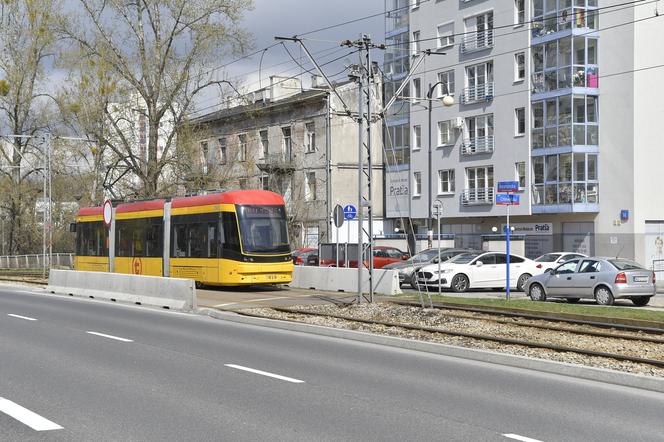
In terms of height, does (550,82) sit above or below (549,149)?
above

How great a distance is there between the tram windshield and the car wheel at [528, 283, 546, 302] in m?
8.26

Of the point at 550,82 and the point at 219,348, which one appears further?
the point at 550,82

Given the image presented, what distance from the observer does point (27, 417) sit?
765 centimetres

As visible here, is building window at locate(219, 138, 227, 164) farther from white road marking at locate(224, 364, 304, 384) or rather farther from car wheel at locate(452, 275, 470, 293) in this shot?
white road marking at locate(224, 364, 304, 384)

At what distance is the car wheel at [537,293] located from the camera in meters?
24.6

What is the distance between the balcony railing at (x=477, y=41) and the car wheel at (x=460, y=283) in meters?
22.2

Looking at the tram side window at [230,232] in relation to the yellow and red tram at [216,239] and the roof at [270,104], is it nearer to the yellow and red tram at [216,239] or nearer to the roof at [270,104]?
the yellow and red tram at [216,239]

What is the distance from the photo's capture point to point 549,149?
141 feet

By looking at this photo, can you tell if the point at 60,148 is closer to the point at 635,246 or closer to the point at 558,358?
the point at 635,246

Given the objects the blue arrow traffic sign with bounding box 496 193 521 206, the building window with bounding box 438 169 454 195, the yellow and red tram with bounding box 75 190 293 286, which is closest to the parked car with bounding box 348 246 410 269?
the yellow and red tram with bounding box 75 190 293 286

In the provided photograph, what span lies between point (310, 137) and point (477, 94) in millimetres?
12015

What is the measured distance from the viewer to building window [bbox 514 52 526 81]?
4544 centimetres

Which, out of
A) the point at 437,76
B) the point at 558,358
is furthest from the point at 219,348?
the point at 437,76

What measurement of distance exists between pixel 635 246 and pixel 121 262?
2465 centimetres
